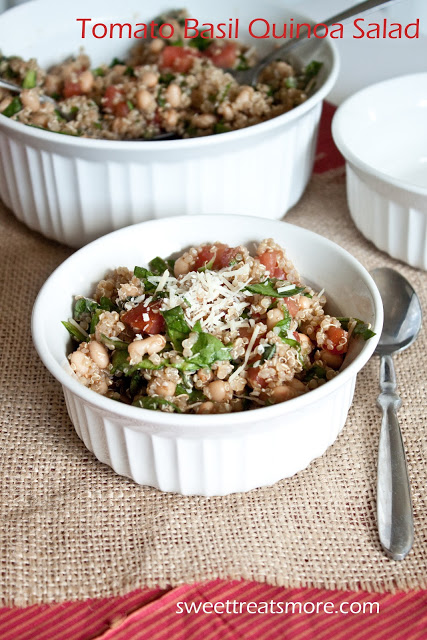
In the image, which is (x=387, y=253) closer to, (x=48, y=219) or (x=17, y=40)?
(x=48, y=219)

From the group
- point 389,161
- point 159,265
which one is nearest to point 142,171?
point 159,265

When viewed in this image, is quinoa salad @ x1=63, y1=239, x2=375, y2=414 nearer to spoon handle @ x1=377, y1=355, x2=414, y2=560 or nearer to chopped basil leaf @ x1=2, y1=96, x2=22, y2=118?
spoon handle @ x1=377, y1=355, x2=414, y2=560

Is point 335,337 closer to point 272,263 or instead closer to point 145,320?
point 272,263

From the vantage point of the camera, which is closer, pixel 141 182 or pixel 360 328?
pixel 360 328

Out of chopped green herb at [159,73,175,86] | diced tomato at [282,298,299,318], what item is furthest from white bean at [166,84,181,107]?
diced tomato at [282,298,299,318]

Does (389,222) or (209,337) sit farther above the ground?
(209,337)

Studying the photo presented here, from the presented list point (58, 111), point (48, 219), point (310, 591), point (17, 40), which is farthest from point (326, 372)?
point (17, 40)
